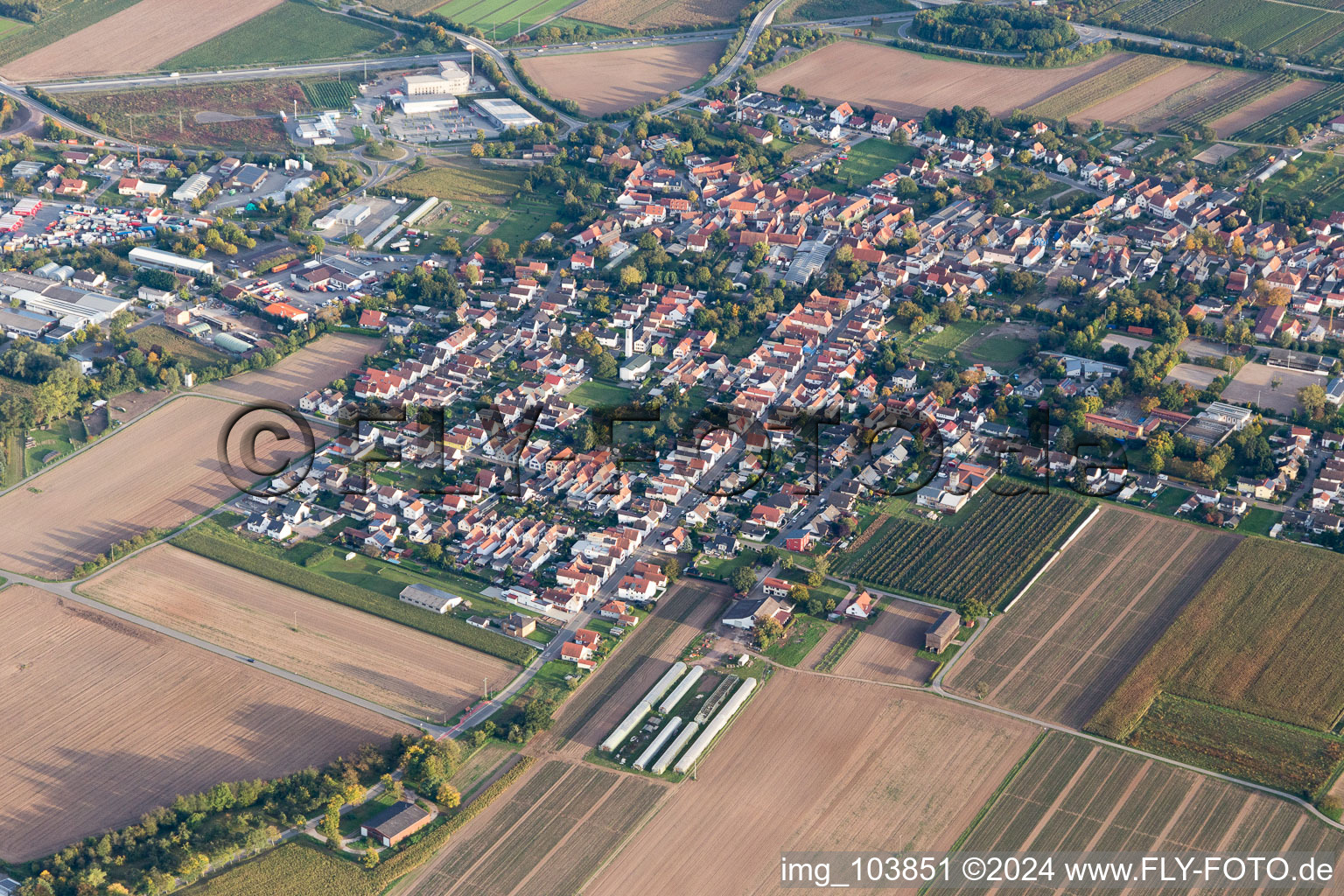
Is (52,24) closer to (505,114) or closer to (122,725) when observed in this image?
(505,114)

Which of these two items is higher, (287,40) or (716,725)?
(287,40)

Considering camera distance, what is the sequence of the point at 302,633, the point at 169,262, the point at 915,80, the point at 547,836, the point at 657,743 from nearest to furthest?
the point at 547,836 < the point at 657,743 < the point at 302,633 < the point at 169,262 < the point at 915,80

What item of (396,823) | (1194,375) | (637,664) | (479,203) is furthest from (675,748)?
(479,203)

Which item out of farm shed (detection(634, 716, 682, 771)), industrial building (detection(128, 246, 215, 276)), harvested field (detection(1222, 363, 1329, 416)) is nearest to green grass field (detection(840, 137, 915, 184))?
harvested field (detection(1222, 363, 1329, 416))

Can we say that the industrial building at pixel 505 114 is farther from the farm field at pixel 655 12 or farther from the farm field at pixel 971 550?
the farm field at pixel 971 550

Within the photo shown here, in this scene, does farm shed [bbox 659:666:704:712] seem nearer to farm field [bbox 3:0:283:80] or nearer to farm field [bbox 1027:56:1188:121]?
farm field [bbox 1027:56:1188:121]

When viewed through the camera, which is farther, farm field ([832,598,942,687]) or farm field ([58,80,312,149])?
farm field ([58,80,312,149])

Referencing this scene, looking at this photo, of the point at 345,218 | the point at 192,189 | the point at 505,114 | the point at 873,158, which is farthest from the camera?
the point at 505,114
